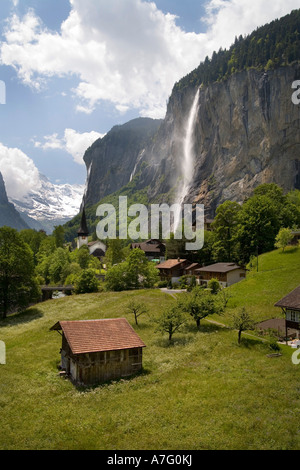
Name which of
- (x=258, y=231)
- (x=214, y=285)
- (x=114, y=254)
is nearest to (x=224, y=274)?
(x=214, y=285)

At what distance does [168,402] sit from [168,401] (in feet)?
0.57

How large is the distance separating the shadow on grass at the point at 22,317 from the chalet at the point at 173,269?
93.8 feet

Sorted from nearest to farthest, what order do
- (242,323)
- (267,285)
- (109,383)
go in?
1. (109,383)
2. (242,323)
3. (267,285)

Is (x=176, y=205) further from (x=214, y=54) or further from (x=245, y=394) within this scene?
(x=245, y=394)

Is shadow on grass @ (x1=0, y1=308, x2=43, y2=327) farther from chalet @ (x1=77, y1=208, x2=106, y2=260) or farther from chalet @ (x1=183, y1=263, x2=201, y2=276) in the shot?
chalet @ (x1=77, y1=208, x2=106, y2=260)

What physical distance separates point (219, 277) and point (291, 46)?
113 meters

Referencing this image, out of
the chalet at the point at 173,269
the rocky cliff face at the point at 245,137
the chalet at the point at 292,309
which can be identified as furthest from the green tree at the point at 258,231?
the rocky cliff face at the point at 245,137

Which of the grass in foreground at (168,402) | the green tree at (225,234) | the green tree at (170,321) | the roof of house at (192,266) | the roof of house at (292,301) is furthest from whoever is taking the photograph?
the green tree at (225,234)

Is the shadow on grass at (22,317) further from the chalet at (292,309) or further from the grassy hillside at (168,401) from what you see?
the chalet at (292,309)

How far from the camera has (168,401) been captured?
73.6 feet

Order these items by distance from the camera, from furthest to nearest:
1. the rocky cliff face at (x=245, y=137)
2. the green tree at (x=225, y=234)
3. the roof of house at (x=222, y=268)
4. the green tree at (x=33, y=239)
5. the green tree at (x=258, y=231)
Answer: the rocky cliff face at (x=245, y=137) → the green tree at (x=33, y=239) → the green tree at (x=225, y=234) → the green tree at (x=258, y=231) → the roof of house at (x=222, y=268)

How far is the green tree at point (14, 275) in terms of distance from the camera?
184 feet

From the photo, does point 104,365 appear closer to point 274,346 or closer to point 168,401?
point 168,401

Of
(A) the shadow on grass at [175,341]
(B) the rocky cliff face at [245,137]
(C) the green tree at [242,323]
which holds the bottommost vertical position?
(A) the shadow on grass at [175,341]
